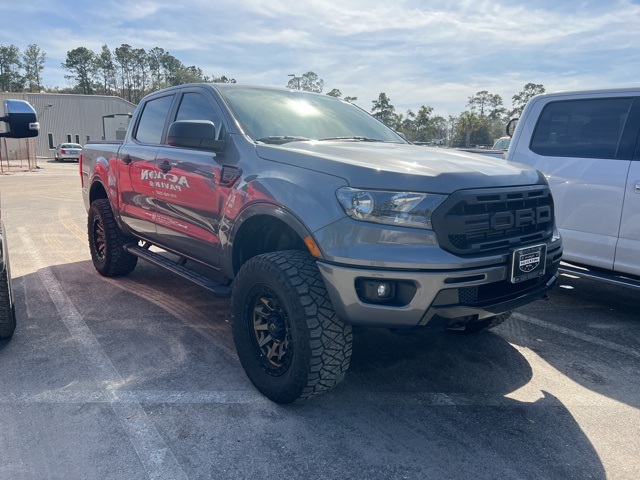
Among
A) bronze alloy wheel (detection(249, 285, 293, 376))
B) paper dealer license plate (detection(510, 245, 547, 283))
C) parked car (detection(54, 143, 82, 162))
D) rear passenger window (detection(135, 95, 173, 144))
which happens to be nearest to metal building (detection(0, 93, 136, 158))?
parked car (detection(54, 143, 82, 162))

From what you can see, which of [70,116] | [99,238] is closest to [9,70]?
[70,116]

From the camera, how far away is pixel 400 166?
2715mm

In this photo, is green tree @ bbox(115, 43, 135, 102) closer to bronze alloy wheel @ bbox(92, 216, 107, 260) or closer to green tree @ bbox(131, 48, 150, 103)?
green tree @ bbox(131, 48, 150, 103)

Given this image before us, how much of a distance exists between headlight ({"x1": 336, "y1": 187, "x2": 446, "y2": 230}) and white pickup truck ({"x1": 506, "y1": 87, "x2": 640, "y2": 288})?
2.66 metres

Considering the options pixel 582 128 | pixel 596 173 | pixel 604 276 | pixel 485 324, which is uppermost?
pixel 582 128

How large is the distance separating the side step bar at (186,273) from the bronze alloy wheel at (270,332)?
1.51 ft

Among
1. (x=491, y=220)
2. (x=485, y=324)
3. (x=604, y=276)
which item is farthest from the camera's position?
(x=604, y=276)

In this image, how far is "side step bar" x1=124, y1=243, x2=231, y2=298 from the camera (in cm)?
349

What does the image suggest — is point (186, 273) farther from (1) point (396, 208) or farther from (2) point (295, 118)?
(1) point (396, 208)

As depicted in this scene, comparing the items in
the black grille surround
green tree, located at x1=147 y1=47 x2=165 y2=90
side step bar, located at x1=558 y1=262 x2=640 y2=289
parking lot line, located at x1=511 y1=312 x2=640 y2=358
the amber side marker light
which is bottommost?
parking lot line, located at x1=511 y1=312 x2=640 y2=358

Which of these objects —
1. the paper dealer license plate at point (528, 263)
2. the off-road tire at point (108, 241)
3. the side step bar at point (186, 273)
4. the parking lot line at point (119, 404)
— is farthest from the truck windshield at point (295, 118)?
the off-road tire at point (108, 241)

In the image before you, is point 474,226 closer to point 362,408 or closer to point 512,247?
point 512,247

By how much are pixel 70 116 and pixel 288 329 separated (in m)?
57.9

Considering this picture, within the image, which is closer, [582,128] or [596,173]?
[596,173]
